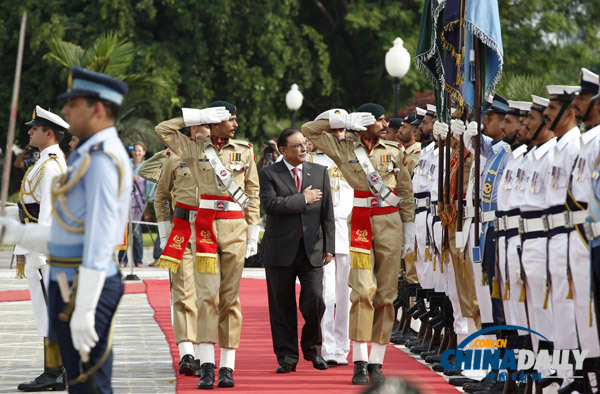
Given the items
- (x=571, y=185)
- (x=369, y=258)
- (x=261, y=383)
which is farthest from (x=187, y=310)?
(x=571, y=185)

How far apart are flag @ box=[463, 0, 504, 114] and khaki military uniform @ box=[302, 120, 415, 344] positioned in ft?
3.14

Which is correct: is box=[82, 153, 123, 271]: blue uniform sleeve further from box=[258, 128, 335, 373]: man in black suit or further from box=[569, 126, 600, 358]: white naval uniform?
box=[258, 128, 335, 373]: man in black suit

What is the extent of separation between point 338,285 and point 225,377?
7.51 feet

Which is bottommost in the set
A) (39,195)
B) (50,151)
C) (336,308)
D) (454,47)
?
(336,308)

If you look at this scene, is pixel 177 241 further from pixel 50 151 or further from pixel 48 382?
pixel 48 382

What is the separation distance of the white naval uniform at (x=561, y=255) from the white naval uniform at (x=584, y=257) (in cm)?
14

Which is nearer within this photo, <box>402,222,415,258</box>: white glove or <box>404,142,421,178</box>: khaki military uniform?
<box>402,222,415,258</box>: white glove

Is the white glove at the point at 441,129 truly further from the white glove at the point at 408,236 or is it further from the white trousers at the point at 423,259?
the white trousers at the point at 423,259

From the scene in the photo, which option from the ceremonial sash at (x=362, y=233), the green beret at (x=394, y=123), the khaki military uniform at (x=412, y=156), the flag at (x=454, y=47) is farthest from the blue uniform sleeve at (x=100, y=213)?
the green beret at (x=394, y=123)

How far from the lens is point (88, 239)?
552cm

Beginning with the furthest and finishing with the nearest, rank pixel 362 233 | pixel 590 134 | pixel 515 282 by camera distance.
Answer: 1. pixel 362 233
2. pixel 515 282
3. pixel 590 134

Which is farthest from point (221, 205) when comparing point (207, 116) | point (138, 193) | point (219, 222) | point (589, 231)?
point (138, 193)

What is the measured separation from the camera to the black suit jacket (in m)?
10.2

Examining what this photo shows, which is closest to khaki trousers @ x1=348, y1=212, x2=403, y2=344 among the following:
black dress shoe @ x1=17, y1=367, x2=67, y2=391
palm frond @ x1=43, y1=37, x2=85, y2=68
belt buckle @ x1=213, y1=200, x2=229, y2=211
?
belt buckle @ x1=213, y1=200, x2=229, y2=211
